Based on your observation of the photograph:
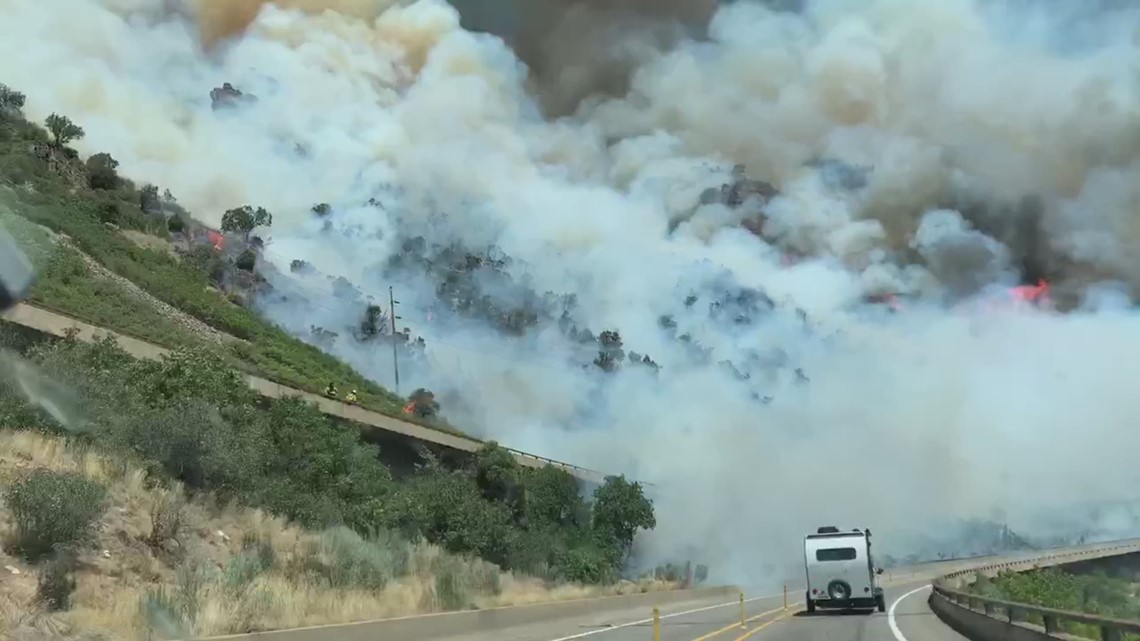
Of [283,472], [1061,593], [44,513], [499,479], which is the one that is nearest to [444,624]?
[44,513]

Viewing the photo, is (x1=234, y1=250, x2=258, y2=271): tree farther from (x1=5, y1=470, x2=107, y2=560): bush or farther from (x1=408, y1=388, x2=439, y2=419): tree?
(x1=5, y1=470, x2=107, y2=560): bush

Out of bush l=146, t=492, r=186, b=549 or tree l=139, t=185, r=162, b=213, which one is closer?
bush l=146, t=492, r=186, b=549

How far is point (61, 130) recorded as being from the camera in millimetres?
109375

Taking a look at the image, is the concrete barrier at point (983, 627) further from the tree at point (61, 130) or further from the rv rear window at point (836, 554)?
the tree at point (61, 130)

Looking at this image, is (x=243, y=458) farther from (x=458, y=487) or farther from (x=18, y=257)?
(x=458, y=487)

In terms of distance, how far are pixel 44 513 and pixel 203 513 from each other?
8.35 meters

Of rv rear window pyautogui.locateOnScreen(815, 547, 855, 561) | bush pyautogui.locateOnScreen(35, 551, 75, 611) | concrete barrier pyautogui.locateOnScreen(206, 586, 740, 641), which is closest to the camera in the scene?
bush pyautogui.locateOnScreen(35, 551, 75, 611)

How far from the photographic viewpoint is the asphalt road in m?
25.7

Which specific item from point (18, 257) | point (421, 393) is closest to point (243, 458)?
point (18, 257)

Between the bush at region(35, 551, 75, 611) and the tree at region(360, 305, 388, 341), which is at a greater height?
the tree at region(360, 305, 388, 341)

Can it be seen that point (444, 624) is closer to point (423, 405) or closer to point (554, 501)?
point (554, 501)

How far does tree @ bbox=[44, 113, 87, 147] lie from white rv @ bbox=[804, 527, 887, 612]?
9617 cm

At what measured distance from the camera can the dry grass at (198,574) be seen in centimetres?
1541

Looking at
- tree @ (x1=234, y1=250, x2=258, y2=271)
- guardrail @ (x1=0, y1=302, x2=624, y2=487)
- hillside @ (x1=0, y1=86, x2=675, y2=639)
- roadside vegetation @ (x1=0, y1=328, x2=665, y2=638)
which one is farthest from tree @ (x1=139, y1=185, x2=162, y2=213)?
roadside vegetation @ (x1=0, y1=328, x2=665, y2=638)
